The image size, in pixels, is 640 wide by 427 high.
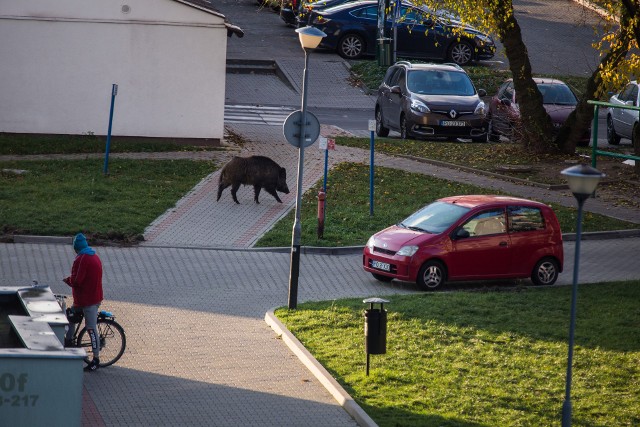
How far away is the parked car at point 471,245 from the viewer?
17547mm

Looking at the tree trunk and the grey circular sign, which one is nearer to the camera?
the grey circular sign

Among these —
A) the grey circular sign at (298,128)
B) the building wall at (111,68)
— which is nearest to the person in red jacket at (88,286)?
the grey circular sign at (298,128)

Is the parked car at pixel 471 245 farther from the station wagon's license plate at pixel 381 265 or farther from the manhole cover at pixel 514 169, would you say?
the manhole cover at pixel 514 169

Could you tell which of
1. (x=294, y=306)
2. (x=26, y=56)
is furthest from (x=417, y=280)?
(x=26, y=56)

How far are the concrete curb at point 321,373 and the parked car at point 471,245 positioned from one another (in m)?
2.50

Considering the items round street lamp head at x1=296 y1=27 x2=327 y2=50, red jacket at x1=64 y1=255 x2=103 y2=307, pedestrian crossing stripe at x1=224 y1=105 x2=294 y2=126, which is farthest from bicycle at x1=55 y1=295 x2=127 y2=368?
pedestrian crossing stripe at x1=224 y1=105 x2=294 y2=126

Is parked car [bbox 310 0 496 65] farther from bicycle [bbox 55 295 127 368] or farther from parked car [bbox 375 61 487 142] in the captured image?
bicycle [bbox 55 295 127 368]

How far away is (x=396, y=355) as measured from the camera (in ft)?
44.9

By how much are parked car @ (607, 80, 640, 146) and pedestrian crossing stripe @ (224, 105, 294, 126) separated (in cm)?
919

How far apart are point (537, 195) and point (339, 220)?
187 inches

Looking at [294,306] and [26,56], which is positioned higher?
[26,56]

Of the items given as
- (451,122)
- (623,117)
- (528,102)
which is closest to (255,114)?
(451,122)

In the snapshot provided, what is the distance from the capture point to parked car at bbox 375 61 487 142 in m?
29.0

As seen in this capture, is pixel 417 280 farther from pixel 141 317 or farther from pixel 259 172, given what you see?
pixel 259 172
